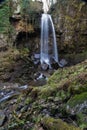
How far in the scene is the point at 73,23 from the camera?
20938mm

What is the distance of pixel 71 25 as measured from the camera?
21.0 m

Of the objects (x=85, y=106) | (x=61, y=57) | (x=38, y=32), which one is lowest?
(x=61, y=57)

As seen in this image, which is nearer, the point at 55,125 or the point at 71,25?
the point at 55,125

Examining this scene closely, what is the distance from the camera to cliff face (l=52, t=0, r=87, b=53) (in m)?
20.9

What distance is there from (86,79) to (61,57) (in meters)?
13.4

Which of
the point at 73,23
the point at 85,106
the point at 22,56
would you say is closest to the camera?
the point at 85,106

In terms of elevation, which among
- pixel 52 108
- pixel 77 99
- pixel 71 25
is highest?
pixel 77 99

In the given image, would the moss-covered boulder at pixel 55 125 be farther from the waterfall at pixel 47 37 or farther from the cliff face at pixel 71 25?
the cliff face at pixel 71 25

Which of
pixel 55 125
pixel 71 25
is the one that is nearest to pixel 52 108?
pixel 55 125

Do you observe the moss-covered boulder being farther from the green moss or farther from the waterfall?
the waterfall

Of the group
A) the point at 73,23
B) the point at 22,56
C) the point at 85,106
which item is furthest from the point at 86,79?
the point at 73,23

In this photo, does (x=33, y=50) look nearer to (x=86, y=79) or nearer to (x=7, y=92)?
(x=7, y=92)

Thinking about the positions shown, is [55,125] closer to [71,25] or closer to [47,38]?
[71,25]

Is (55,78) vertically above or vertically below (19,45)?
above
